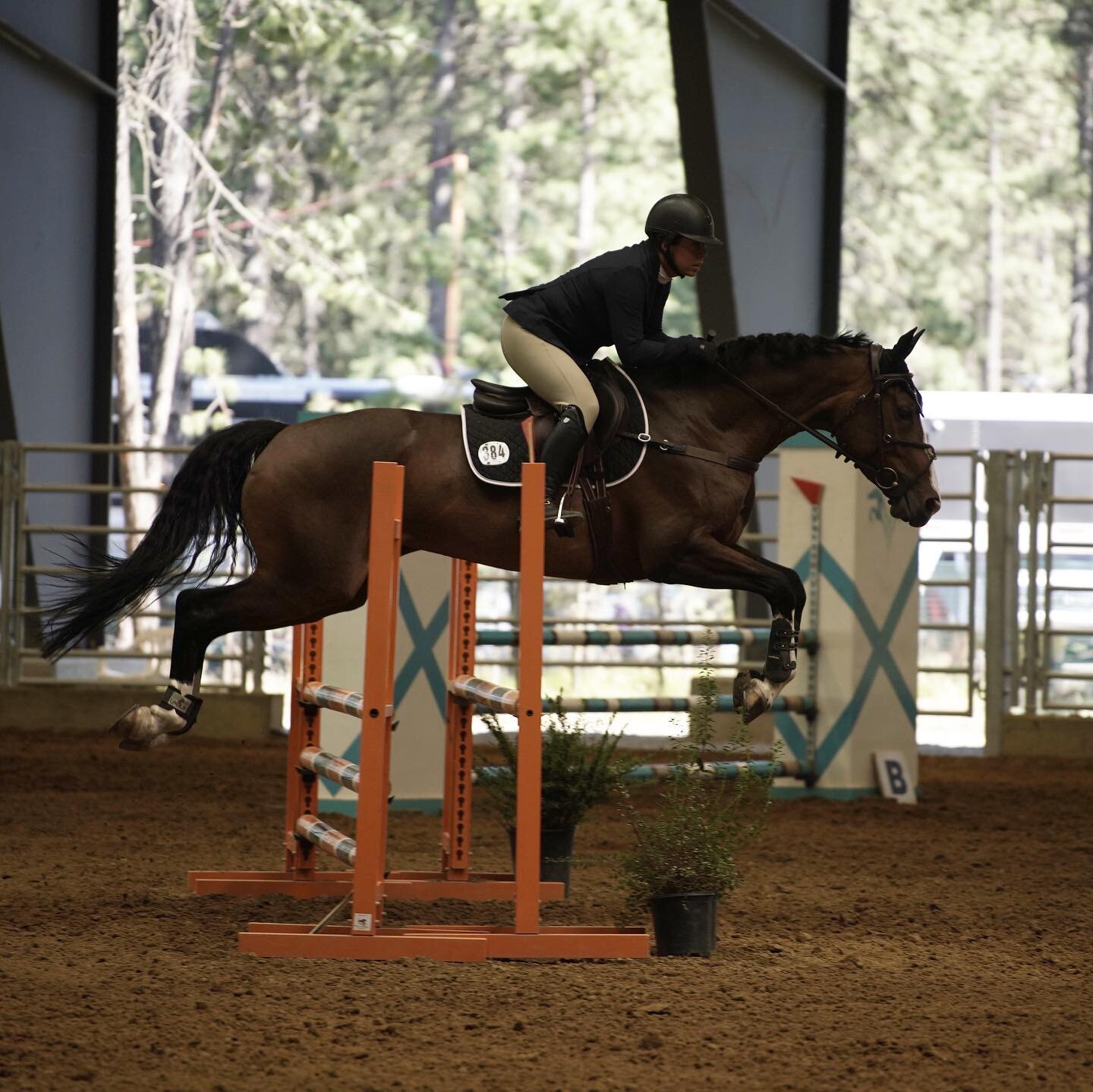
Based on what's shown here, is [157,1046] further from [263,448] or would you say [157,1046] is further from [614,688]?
[614,688]

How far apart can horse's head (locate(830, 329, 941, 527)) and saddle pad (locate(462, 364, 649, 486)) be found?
2.05ft

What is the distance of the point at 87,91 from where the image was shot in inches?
357

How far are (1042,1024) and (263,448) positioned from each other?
96.0 inches

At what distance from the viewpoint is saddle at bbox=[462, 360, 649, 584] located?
12.9 feet

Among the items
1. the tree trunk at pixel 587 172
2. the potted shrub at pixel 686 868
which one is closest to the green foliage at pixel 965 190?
the tree trunk at pixel 587 172

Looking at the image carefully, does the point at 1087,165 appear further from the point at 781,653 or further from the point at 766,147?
the point at 781,653

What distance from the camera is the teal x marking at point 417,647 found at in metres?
5.82

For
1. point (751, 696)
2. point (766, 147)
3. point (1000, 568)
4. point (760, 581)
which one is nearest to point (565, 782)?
point (751, 696)

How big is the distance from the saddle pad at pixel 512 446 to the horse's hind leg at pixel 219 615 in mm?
452

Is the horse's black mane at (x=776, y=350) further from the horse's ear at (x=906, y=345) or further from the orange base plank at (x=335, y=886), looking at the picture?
the orange base plank at (x=335, y=886)

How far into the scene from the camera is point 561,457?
385cm

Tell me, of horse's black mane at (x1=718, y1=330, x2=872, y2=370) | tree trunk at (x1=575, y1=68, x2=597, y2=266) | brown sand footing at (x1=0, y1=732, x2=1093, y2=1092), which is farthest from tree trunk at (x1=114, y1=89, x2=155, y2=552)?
horse's black mane at (x1=718, y1=330, x2=872, y2=370)

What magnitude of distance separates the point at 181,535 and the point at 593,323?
129 centimetres

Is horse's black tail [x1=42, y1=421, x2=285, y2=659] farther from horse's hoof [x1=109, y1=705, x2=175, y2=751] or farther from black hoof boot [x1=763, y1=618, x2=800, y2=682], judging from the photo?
black hoof boot [x1=763, y1=618, x2=800, y2=682]
